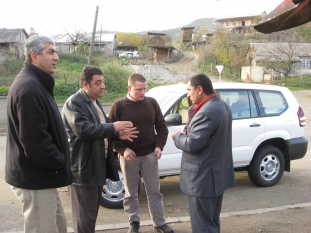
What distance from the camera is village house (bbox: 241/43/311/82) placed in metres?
49.1

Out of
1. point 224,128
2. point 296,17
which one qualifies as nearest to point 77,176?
point 224,128

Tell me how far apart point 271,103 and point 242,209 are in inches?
85.1

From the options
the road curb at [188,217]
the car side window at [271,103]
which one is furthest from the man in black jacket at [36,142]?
the car side window at [271,103]

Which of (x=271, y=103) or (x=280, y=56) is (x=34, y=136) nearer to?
(x=271, y=103)

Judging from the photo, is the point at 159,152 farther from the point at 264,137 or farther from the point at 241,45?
the point at 241,45

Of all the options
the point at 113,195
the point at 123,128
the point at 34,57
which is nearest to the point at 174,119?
the point at 113,195

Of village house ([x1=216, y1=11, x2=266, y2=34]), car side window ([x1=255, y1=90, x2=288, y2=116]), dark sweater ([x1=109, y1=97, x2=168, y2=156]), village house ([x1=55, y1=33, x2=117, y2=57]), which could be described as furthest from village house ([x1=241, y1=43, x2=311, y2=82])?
dark sweater ([x1=109, y1=97, x2=168, y2=156])

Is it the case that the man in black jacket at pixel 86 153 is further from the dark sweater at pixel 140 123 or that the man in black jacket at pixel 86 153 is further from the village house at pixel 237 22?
the village house at pixel 237 22

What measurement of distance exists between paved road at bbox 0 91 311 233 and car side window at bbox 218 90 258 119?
4.46 ft

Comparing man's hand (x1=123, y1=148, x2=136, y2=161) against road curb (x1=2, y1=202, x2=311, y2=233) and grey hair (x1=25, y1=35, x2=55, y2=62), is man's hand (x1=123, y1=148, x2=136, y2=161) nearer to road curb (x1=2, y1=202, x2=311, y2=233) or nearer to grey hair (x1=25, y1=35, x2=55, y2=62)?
road curb (x1=2, y1=202, x2=311, y2=233)

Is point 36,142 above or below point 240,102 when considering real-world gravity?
above

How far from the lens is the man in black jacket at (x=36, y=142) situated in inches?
109

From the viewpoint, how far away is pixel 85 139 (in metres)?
3.54

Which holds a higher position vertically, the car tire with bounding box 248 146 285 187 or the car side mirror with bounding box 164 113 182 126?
the car side mirror with bounding box 164 113 182 126
